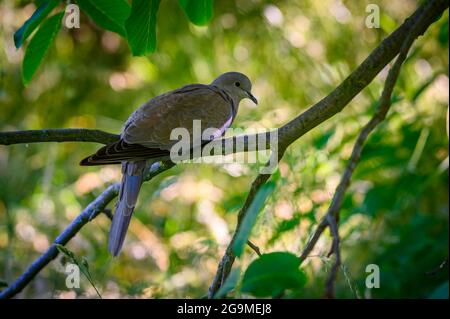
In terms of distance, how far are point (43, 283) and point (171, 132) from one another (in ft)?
6.89

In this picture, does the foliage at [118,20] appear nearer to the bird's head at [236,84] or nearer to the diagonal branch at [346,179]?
the diagonal branch at [346,179]

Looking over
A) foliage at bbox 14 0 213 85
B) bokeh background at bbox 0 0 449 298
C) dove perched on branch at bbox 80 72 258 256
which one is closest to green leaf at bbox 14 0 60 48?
foliage at bbox 14 0 213 85

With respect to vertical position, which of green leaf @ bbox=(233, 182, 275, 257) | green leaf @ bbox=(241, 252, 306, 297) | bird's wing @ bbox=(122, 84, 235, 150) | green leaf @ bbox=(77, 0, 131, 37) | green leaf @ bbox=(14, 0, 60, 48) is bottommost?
green leaf @ bbox=(241, 252, 306, 297)

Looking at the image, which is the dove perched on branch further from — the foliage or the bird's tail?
the foliage

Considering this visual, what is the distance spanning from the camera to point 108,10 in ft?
6.07

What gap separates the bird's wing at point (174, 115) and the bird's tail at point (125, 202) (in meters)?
0.12

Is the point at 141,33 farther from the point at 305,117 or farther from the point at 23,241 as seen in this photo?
the point at 23,241

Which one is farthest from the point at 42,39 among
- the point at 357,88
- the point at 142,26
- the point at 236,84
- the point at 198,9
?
the point at 236,84

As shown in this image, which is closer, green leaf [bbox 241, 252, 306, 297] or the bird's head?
green leaf [bbox 241, 252, 306, 297]

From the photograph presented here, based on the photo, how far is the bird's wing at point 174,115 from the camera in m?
2.38

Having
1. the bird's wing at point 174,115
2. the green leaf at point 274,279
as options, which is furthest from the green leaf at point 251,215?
the bird's wing at point 174,115

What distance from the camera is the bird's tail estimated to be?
2.11 meters

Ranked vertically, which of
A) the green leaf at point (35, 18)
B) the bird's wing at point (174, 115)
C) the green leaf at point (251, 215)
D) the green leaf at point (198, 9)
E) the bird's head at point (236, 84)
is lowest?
the green leaf at point (251, 215)
